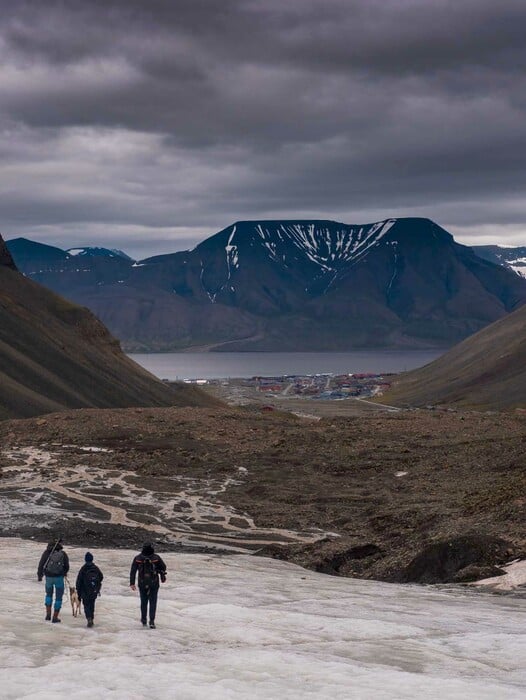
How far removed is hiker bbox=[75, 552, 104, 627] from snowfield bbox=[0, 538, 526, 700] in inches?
17.6

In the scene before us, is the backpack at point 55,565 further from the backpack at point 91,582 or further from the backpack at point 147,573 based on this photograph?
the backpack at point 147,573

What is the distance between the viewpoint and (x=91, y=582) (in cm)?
2350

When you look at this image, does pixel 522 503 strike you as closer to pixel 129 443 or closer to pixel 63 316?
pixel 129 443

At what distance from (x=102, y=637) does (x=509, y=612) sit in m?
13.1

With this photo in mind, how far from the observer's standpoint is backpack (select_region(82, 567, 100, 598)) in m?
23.4

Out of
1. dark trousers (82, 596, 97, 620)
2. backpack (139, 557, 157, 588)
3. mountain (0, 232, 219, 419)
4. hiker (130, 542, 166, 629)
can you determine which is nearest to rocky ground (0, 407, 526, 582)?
hiker (130, 542, 166, 629)

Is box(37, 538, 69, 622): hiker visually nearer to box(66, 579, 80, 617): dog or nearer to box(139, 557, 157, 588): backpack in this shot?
box(66, 579, 80, 617): dog

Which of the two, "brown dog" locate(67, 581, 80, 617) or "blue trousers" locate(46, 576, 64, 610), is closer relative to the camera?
"blue trousers" locate(46, 576, 64, 610)

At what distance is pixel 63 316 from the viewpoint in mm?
157500

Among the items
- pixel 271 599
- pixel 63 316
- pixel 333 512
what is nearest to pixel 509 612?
pixel 271 599

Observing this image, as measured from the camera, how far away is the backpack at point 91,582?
2339 cm

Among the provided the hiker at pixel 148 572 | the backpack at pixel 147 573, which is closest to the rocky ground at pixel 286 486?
the hiker at pixel 148 572

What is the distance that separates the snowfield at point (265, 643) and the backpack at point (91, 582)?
90 cm

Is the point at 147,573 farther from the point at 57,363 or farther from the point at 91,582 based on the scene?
the point at 57,363
